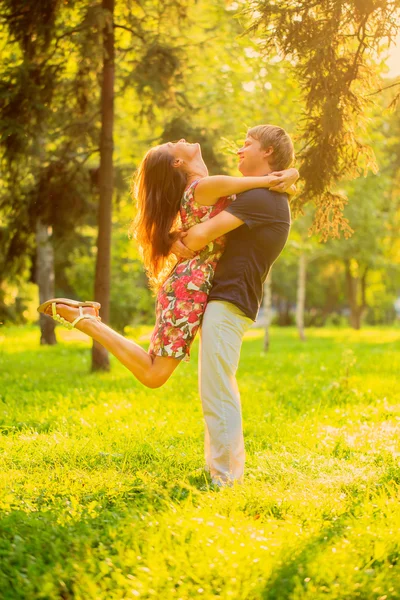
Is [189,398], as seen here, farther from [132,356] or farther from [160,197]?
[160,197]

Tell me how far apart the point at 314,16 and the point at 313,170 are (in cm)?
122

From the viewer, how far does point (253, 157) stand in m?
4.72

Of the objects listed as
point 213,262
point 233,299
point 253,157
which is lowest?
point 233,299

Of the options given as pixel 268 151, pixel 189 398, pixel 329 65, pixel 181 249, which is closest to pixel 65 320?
pixel 181 249

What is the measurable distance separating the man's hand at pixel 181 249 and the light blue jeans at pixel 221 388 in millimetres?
357

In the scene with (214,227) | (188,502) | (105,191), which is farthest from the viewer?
(105,191)

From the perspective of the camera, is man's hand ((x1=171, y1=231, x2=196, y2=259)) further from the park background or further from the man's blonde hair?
the park background

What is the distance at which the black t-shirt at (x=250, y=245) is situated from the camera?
14.7 ft

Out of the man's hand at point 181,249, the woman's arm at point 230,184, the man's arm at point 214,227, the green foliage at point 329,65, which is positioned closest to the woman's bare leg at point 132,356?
the man's hand at point 181,249

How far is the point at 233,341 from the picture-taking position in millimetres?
4605

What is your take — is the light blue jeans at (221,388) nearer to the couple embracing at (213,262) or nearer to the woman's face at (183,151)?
the couple embracing at (213,262)

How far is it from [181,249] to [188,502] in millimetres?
1631

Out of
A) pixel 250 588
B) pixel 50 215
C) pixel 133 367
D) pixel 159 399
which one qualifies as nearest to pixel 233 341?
pixel 133 367

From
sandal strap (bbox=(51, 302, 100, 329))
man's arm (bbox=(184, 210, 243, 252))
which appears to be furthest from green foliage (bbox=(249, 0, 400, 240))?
sandal strap (bbox=(51, 302, 100, 329))
